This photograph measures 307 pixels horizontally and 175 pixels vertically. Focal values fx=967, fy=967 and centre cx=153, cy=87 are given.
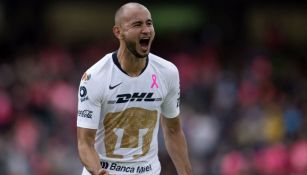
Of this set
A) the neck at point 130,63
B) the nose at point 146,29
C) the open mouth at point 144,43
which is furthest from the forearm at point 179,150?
the nose at point 146,29

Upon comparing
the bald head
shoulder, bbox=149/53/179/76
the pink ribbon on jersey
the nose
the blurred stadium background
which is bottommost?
the blurred stadium background

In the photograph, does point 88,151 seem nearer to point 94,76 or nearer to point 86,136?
point 86,136

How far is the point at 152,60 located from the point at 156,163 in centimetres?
86

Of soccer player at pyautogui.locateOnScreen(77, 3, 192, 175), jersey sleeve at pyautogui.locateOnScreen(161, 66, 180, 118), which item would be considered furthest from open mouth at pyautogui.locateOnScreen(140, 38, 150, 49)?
jersey sleeve at pyautogui.locateOnScreen(161, 66, 180, 118)

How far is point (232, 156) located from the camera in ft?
49.3

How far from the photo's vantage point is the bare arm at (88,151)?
7.49 m

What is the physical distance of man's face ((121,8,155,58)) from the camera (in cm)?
762

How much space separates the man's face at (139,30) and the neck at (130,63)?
0.42 feet

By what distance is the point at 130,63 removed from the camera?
25.7ft

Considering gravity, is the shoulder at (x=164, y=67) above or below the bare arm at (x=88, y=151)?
above

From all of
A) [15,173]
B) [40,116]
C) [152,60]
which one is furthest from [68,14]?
[152,60]

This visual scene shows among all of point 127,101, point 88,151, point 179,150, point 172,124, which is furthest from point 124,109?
point 179,150

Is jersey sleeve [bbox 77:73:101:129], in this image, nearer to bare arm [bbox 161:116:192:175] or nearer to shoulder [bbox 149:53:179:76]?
shoulder [bbox 149:53:179:76]

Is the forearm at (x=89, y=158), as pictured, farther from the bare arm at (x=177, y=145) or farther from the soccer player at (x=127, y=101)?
the bare arm at (x=177, y=145)
